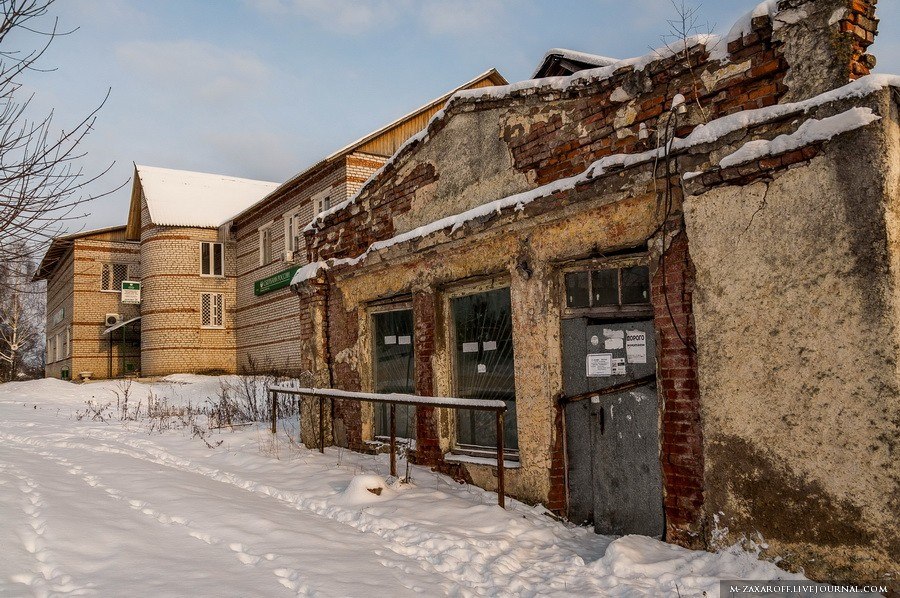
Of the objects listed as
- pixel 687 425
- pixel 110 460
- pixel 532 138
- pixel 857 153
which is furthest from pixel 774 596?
pixel 110 460

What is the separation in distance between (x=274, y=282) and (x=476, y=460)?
16.0 m

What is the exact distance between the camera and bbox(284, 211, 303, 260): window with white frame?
64.5 feet

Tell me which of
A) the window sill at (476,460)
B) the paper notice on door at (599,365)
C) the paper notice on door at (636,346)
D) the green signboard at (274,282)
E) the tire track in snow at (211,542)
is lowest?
the tire track in snow at (211,542)

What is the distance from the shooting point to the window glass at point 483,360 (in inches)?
233

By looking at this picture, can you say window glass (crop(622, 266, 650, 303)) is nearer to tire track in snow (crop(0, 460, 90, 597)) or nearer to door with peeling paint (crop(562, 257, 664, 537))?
door with peeling paint (crop(562, 257, 664, 537))

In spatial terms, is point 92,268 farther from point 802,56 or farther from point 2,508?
point 802,56

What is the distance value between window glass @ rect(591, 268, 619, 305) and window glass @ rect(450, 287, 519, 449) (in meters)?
0.99

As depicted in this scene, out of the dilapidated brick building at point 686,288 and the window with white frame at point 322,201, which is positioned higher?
the window with white frame at point 322,201

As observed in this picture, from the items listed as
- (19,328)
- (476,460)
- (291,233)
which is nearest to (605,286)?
(476,460)

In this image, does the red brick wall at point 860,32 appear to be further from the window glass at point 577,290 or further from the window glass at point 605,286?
the window glass at point 577,290

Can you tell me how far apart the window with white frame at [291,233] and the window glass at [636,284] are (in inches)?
629

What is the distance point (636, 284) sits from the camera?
488 centimetres

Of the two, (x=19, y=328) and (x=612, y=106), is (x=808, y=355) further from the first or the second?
(x=19, y=328)

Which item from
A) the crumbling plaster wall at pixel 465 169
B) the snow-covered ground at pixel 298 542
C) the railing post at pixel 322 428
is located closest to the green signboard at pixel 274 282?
the railing post at pixel 322 428
